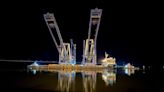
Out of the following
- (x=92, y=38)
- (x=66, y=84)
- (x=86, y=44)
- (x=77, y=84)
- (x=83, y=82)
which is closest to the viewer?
(x=66, y=84)

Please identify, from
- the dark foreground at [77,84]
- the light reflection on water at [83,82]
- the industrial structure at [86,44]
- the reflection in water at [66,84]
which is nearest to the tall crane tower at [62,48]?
the industrial structure at [86,44]

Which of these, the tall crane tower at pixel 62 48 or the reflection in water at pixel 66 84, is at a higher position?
the tall crane tower at pixel 62 48

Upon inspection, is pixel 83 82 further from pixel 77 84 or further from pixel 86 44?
pixel 86 44

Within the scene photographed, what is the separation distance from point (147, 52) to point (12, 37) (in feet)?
57.9

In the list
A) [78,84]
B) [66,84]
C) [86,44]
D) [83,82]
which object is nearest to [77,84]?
[78,84]

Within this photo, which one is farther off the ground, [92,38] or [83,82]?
[92,38]

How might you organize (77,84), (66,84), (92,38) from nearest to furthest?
(66,84), (77,84), (92,38)

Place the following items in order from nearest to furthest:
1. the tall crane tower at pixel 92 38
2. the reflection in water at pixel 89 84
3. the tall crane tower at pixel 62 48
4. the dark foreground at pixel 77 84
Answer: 1. the dark foreground at pixel 77 84
2. the reflection in water at pixel 89 84
3. the tall crane tower at pixel 92 38
4. the tall crane tower at pixel 62 48

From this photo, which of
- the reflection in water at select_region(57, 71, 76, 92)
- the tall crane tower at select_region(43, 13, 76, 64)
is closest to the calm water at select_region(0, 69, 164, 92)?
the reflection in water at select_region(57, 71, 76, 92)

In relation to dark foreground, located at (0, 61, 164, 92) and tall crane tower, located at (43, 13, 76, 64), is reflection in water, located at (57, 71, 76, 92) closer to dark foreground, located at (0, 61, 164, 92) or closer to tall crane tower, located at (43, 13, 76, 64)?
dark foreground, located at (0, 61, 164, 92)

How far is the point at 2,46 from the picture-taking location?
34812 millimetres

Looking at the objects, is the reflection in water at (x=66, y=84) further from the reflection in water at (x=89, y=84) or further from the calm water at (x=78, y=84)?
the reflection in water at (x=89, y=84)

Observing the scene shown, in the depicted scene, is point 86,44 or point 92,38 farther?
point 92,38

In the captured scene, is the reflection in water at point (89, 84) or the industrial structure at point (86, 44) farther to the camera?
the industrial structure at point (86, 44)
